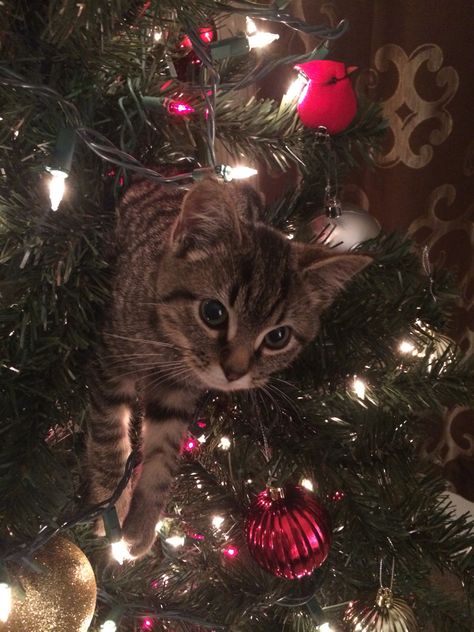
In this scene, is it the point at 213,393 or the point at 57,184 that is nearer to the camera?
the point at 57,184

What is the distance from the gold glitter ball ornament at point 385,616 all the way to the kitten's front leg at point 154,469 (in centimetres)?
26

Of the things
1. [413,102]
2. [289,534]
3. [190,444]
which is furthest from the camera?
[413,102]

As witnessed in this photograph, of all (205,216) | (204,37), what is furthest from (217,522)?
(204,37)

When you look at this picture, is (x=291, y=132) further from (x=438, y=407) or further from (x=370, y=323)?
(x=438, y=407)

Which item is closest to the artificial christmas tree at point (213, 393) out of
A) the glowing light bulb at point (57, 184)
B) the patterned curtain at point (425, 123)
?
the glowing light bulb at point (57, 184)

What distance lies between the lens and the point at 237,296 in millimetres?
616

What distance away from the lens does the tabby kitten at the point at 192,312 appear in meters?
0.60

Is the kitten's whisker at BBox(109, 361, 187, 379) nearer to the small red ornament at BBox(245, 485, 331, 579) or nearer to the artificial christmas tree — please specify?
the artificial christmas tree

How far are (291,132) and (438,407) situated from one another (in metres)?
0.36

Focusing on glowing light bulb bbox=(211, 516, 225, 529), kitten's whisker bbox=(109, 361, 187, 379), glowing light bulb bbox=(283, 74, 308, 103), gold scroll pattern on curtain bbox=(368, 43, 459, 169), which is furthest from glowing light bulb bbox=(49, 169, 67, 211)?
gold scroll pattern on curtain bbox=(368, 43, 459, 169)

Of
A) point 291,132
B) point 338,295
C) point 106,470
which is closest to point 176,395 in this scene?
point 106,470

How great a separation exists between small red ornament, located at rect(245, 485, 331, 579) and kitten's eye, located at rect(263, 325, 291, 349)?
17 cm

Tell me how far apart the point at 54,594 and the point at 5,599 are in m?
0.04

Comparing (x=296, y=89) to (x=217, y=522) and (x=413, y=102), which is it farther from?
(x=413, y=102)
